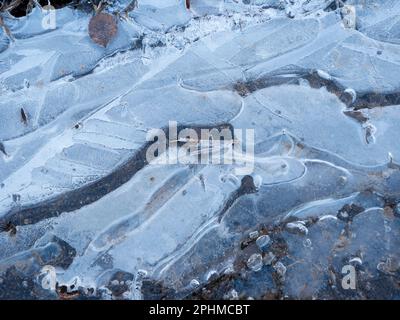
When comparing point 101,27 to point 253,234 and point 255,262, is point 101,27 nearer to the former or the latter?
point 253,234

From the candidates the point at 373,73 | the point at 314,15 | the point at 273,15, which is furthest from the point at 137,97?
the point at 373,73

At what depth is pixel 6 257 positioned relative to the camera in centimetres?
311

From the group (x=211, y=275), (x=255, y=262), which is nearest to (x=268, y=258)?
(x=255, y=262)

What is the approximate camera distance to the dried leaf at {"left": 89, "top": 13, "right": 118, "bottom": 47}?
3174 millimetres

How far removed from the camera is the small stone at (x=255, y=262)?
304cm

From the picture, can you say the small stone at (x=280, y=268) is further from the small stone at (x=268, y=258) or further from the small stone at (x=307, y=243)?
the small stone at (x=307, y=243)

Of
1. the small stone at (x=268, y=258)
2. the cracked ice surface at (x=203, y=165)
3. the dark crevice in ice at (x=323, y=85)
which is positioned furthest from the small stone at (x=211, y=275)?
the dark crevice in ice at (x=323, y=85)

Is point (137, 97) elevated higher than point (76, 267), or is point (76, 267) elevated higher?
point (137, 97)

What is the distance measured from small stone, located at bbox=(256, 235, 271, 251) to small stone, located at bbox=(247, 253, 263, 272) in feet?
0.17

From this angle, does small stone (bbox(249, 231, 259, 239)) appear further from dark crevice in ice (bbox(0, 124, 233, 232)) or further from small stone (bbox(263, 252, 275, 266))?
dark crevice in ice (bbox(0, 124, 233, 232))

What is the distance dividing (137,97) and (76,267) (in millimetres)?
1111

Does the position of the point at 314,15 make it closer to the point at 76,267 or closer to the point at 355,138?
the point at 355,138
